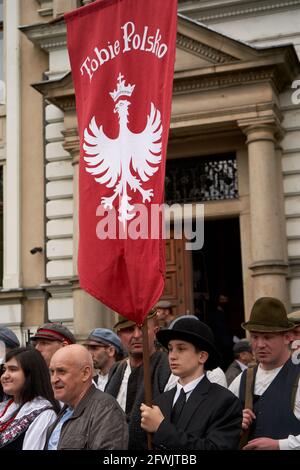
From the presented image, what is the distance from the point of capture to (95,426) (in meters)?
3.94

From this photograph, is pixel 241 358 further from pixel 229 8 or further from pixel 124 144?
pixel 229 8

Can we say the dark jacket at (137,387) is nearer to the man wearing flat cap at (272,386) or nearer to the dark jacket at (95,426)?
the man wearing flat cap at (272,386)

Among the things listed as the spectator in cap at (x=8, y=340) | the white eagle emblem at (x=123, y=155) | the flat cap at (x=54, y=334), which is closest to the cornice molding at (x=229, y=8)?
the flat cap at (x=54, y=334)

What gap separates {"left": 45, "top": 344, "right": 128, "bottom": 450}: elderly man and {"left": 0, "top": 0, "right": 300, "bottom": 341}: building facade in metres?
6.64

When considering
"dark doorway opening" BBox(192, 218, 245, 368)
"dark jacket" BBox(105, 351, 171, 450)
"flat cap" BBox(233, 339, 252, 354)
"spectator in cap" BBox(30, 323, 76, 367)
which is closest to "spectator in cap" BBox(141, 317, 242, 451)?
"dark jacket" BBox(105, 351, 171, 450)

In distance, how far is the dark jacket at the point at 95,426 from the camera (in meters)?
3.86

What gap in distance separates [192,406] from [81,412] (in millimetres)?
671

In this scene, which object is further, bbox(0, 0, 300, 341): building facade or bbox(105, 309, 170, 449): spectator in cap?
bbox(0, 0, 300, 341): building facade

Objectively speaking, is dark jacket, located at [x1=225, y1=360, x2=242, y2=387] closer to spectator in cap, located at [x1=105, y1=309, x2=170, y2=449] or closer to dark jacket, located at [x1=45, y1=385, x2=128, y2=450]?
spectator in cap, located at [x1=105, y1=309, x2=170, y2=449]

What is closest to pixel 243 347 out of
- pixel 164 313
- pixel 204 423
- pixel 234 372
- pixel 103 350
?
pixel 234 372

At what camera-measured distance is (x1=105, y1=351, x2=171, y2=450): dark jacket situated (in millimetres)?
4922

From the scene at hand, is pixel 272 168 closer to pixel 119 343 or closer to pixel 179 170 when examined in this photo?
A: pixel 179 170

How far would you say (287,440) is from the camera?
4.18m

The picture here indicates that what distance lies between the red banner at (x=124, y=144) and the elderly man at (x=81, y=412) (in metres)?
0.43
